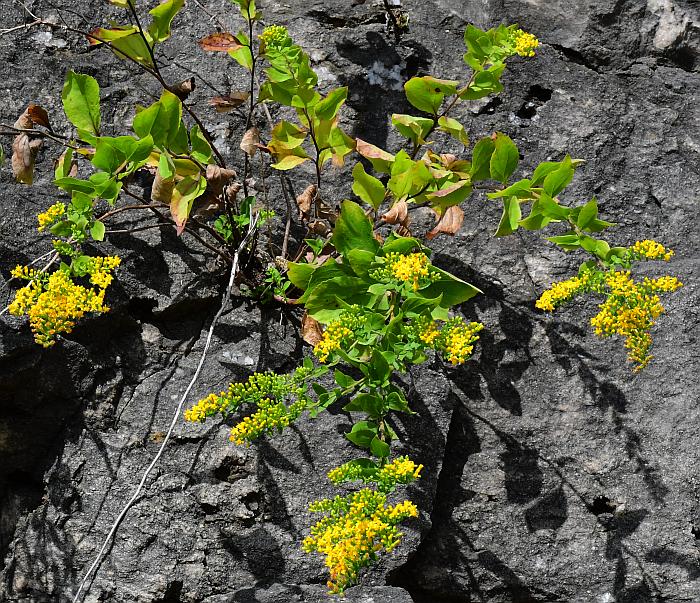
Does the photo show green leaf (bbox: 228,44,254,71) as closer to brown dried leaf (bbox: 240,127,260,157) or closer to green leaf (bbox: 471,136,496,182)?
brown dried leaf (bbox: 240,127,260,157)

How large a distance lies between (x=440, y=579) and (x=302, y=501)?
1.43 feet

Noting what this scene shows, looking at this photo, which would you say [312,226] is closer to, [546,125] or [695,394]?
[546,125]

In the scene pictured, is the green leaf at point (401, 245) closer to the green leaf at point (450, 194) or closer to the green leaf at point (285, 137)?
the green leaf at point (450, 194)

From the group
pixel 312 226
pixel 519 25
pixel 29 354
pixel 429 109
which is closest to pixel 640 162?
pixel 519 25

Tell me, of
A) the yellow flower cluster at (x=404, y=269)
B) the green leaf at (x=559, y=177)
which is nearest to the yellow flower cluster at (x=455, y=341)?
the yellow flower cluster at (x=404, y=269)

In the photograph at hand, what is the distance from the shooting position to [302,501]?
7.06 feet

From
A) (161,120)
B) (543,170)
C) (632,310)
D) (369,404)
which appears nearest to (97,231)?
(161,120)

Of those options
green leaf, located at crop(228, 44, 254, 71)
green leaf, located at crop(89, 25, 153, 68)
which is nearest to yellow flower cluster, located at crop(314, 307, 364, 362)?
green leaf, located at crop(228, 44, 254, 71)

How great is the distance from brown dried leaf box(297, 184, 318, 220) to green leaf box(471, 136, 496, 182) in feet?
1.63

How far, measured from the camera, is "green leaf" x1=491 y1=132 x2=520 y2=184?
2025mm

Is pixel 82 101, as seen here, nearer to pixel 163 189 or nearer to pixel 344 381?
pixel 163 189

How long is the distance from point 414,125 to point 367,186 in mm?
251

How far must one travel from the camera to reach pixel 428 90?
216 centimetres

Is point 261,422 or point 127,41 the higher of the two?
point 127,41
